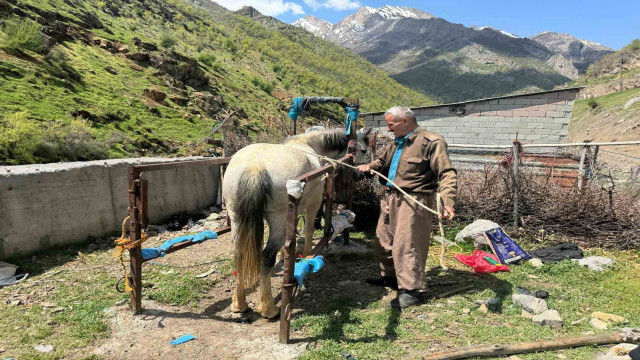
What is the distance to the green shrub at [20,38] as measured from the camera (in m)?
12.2

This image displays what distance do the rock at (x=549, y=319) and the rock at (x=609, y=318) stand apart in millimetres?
344

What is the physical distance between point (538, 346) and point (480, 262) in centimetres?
193

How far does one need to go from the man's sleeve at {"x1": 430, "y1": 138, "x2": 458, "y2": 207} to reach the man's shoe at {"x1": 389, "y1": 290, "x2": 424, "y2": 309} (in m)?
1.06

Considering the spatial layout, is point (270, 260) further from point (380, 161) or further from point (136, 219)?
point (380, 161)

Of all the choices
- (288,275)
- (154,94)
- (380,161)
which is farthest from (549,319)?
(154,94)

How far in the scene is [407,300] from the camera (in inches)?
137

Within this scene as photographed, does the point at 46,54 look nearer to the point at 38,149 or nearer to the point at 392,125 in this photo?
the point at 38,149

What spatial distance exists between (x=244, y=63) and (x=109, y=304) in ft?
125

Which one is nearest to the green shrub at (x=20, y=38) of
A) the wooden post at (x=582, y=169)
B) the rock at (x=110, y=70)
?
the rock at (x=110, y=70)

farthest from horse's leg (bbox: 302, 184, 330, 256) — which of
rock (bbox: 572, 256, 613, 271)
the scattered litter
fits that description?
rock (bbox: 572, 256, 613, 271)

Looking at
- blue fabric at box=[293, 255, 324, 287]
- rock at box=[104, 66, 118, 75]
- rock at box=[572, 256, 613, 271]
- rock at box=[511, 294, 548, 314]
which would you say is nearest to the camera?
blue fabric at box=[293, 255, 324, 287]

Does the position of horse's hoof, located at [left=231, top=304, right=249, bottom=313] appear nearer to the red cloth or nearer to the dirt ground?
the dirt ground

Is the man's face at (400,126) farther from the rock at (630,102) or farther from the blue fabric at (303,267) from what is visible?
the rock at (630,102)

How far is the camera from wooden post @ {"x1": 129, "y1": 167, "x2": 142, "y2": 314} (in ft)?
10.1
